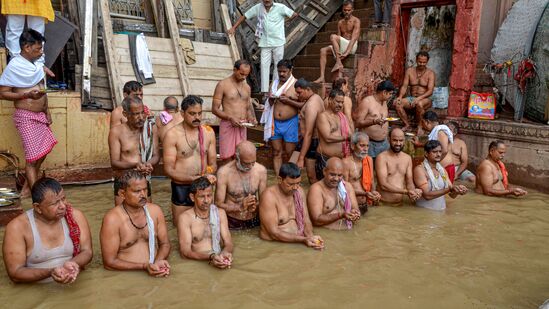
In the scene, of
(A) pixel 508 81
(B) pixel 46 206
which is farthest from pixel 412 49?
(B) pixel 46 206

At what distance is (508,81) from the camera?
9867mm

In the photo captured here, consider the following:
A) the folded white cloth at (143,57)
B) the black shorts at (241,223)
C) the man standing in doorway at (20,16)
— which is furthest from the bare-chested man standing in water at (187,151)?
the folded white cloth at (143,57)

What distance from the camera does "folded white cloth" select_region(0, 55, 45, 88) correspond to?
5848 mm

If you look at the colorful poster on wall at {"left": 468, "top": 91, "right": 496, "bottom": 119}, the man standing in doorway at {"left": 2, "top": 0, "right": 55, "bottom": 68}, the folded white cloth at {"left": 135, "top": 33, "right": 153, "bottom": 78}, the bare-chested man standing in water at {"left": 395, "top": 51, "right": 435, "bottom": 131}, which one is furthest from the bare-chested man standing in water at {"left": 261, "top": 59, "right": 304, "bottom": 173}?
the colorful poster on wall at {"left": 468, "top": 91, "right": 496, "bottom": 119}

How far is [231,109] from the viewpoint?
6.87 m

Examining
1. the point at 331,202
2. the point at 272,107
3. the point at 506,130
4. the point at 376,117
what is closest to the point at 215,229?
the point at 331,202

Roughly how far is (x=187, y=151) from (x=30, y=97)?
2210mm

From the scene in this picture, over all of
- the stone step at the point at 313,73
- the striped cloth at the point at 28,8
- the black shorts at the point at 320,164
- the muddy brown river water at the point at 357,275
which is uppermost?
the striped cloth at the point at 28,8

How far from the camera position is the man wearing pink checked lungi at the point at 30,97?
5.86 meters

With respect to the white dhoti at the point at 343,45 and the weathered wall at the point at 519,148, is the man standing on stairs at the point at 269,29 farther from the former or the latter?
the weathered wall at the point at 519,148

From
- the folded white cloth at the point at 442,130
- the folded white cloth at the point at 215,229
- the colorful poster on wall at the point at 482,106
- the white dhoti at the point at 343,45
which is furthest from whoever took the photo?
the white dhoti at the point at 343,45

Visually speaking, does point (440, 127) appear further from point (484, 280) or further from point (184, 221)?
point (184, 221)

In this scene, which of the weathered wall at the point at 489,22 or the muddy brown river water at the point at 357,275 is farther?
the weathered wall at the point at 489,22

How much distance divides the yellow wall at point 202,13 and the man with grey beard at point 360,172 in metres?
6.33
